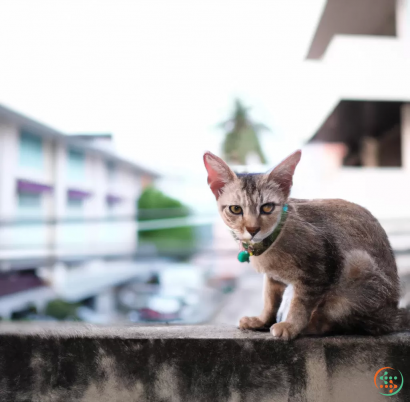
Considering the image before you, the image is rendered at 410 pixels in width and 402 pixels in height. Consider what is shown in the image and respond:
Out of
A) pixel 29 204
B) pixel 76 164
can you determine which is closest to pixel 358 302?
pixel 29 204

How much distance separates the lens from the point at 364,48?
4773 millimetres

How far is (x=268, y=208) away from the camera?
3.00 feet

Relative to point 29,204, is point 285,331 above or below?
below

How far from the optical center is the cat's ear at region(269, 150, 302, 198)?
937 millimetres

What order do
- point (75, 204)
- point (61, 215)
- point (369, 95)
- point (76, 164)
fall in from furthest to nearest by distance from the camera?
point (76, 164)
point (75, 204)
point (61, 215)
point (369, 95)

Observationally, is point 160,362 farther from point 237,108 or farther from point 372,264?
point 237,108

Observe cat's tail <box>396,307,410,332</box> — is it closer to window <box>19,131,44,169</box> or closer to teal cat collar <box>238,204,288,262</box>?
teal cat collar <box>238,204,288,262</box>

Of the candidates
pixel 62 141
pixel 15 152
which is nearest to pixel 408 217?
pixel 15 152

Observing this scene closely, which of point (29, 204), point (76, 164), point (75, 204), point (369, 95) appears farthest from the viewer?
Answer: point (76, 164)

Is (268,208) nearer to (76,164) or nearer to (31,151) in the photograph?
(31,151)

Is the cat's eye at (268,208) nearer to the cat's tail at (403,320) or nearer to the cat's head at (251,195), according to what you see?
the cat's head at (251,195)

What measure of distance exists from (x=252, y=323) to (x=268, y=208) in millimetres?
354

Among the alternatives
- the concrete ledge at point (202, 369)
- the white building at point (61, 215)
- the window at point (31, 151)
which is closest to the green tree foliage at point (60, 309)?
the white building at point (61, 215)

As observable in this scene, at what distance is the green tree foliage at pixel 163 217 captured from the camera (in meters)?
11.2
